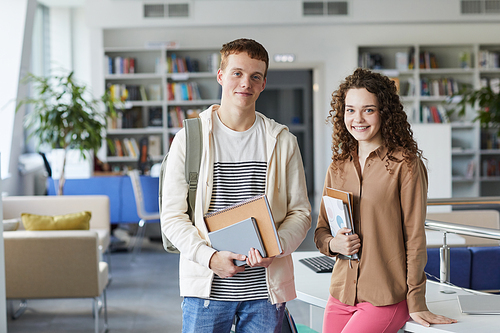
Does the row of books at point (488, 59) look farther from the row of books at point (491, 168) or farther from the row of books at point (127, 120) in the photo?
the row of books at point (127, 120)

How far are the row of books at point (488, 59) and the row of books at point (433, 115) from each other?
0.93 meters

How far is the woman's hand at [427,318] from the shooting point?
1.45 metres

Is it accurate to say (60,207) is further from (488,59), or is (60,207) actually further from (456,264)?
(488,59)

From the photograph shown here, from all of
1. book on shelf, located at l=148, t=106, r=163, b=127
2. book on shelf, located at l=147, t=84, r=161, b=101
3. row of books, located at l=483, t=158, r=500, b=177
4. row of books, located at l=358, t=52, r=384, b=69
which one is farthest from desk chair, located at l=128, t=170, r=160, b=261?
row of books, located at l=483, t=158, r=500, b=177

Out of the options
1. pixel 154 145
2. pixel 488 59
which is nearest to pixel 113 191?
pixel 154 145

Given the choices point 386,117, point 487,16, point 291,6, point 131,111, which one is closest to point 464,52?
point 487,16

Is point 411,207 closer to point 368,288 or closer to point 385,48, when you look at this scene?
point 368,288

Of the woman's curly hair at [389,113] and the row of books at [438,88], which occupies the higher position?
the row of books at [438,88]

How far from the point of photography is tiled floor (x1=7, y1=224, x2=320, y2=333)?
138 inches

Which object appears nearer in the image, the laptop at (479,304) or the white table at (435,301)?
the white table at (435,301)

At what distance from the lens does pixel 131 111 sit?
742 cm

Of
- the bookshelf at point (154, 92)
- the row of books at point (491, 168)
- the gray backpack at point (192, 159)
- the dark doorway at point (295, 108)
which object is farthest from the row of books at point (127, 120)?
the gray backpack at point (192, 159)

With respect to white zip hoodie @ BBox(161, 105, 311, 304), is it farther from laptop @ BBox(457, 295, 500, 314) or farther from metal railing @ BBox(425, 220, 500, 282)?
metal railing @ BBox(425, 220, 500, 282)

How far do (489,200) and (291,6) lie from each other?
5581mm
